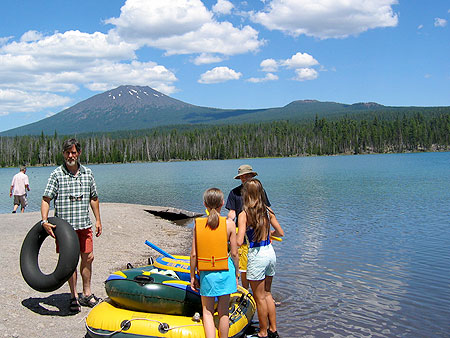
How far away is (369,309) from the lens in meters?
8.00

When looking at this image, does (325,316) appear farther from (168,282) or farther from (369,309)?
(168,282)

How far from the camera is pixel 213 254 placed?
5.14 metres

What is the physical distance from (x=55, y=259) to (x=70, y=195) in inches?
166

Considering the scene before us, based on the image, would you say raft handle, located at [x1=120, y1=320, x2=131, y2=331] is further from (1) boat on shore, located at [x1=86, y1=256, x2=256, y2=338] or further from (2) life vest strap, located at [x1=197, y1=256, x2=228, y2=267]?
(2) life vest strap, located at [x1=197, y1=256, x2=228, y2=267]

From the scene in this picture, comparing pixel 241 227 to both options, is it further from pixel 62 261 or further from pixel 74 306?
pixel 74 306

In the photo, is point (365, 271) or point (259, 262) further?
point (365, 271)

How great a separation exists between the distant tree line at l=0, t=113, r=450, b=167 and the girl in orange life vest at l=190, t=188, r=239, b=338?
14233cm

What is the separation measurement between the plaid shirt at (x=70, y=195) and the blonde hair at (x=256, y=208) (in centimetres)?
251

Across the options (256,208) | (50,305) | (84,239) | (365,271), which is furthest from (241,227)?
(365,271)

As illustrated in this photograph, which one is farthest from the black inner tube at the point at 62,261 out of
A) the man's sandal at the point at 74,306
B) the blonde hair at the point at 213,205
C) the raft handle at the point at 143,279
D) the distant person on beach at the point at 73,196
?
the blonde hair at the point at 213,205

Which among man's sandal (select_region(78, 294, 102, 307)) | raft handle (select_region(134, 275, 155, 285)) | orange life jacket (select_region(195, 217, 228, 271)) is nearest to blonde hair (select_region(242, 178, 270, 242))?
orange life jacket (select_region(195, 217, 228, 271))

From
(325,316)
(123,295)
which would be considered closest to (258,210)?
(123,295)

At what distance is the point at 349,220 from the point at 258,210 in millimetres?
13503

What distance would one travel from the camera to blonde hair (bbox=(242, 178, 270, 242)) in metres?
5.73
